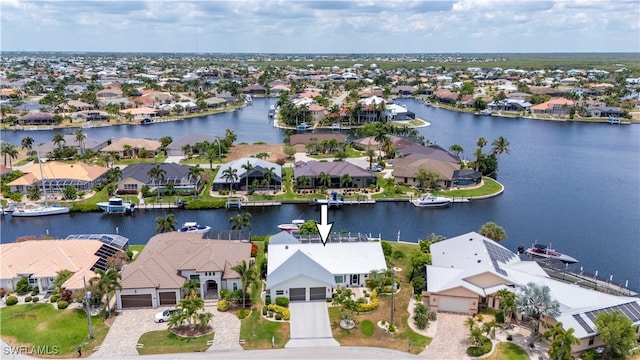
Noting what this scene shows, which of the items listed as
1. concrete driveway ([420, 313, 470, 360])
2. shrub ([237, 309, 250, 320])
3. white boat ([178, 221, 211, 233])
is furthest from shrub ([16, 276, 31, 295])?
concrete driveway ([420, 313, 470, 360])

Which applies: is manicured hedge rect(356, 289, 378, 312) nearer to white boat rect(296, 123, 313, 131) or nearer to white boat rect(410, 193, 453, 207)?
white boat rect(410, 193, 453, 207)

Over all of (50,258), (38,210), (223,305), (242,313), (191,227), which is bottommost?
(242,313)

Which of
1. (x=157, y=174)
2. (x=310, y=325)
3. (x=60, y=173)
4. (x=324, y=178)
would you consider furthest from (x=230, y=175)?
(x=310, y=325)

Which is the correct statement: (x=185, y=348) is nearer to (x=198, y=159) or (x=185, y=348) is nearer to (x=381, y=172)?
(x=381, y=172)

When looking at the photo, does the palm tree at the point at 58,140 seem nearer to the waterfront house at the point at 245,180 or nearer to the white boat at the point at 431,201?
Result: the waterfront house at the point at 245,180

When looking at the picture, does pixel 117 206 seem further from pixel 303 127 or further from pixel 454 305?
pixel 303 127

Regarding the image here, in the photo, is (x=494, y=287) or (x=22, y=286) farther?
(x=22, y=286)

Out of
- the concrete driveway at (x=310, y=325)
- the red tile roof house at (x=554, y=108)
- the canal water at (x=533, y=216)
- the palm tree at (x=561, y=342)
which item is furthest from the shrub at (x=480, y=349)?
the red tile roof house at (x=554, y=108)
